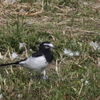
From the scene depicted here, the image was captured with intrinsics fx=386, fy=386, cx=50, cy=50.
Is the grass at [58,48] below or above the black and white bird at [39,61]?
below

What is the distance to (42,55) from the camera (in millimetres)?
4703

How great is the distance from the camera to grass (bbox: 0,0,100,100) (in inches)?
173

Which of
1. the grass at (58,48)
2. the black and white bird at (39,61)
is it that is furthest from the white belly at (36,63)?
the grass at (58,48)

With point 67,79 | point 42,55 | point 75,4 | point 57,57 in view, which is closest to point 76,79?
point 67,79

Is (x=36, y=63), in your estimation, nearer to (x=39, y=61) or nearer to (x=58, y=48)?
(x=39, y=61)

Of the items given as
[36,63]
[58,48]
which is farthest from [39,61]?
[58,48]

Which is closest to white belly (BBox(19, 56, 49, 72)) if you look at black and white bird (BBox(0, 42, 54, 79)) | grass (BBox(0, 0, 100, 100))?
black and white bird (BBox(0, 42, 54, 79))

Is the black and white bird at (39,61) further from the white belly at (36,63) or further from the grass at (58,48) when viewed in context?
the grass at (58,48)

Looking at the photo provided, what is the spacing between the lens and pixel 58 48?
5.76 m

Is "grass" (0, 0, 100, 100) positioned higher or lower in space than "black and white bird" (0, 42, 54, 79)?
lower

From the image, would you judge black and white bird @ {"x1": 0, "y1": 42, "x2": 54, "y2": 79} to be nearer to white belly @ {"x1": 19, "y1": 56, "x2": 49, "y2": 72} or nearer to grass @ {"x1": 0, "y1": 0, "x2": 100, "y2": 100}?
white belly @ {"x1": 19, "y1": 56, "x2": 49, "y2": 72}

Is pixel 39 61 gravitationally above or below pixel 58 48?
above

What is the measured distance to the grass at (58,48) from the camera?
440 cm

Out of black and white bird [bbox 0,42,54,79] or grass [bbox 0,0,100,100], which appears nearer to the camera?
grass [bbox 0,0,100,100]
